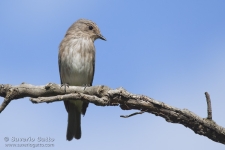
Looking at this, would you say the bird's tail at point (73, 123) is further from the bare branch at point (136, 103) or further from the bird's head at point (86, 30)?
the bare branch at point (136, 103)

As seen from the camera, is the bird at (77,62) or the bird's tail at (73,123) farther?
the bird's tail at (73,123)

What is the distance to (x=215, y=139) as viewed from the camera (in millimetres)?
5391

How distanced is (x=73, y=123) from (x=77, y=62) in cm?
137

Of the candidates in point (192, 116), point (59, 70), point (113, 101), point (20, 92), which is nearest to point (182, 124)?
point (192, 116)

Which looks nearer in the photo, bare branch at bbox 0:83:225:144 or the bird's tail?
bare branch at bbox 0:83:225:144

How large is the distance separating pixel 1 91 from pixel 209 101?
263 centimetres

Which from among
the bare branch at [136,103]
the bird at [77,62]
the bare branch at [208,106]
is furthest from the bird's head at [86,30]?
the bare branch at [208,106]

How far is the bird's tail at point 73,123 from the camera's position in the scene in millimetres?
8969

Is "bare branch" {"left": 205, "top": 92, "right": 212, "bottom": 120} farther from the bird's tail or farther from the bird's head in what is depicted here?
the bird's head

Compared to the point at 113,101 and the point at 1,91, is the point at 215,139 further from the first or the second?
the point at 1,91

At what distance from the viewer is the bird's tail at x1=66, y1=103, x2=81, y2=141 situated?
29.4 ft

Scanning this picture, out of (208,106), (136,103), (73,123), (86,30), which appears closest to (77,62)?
(86,30)

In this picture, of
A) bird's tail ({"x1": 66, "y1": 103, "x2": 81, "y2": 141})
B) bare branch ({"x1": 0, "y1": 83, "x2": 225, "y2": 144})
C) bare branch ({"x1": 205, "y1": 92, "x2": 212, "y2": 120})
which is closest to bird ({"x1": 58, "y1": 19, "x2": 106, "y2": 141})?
bird's tail ({"x1": 66, "y1": 103, "x2": 81, "y2": 141})

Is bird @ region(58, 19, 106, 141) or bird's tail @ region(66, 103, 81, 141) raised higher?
bird @ region(58, 19, 106, 141)
